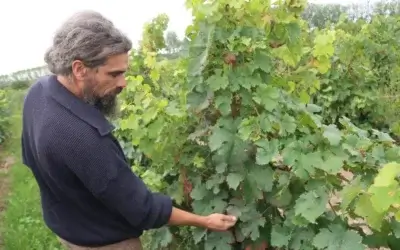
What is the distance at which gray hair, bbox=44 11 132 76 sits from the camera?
2215mm

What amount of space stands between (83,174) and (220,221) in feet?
2.20

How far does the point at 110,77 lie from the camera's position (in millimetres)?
2289

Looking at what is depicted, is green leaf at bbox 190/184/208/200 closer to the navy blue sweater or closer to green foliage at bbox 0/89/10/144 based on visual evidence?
the navy blue sweater

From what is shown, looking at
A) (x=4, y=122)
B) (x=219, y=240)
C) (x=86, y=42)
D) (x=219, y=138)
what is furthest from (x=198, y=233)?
(x=4, y=122)

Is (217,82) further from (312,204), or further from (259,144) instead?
(312,204)

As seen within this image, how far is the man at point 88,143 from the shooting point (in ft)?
7.20

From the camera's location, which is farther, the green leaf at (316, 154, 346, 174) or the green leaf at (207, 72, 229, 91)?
the green leaf at (207, 72, 229, 91)

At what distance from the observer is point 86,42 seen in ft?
7.25

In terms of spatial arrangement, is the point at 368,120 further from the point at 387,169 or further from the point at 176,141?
the point at 387,169

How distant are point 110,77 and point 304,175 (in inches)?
35.4

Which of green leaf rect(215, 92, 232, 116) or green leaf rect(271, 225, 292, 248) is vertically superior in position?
green leaf rect(215, 92, 232, 116)

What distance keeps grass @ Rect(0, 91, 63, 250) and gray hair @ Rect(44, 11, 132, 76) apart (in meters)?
3.32

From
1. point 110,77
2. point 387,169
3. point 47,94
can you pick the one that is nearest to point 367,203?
point 387,169

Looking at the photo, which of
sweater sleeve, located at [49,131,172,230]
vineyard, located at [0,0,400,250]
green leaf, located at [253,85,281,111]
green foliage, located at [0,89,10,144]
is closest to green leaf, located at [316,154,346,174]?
vineyard, located at [0,0,400,250]
